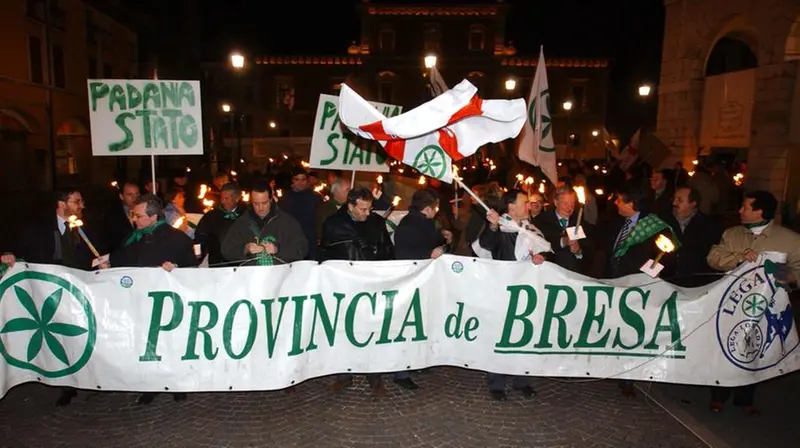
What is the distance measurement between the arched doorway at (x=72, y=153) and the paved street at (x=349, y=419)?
87.9 ft

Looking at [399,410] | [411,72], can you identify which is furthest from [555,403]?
[411,72]

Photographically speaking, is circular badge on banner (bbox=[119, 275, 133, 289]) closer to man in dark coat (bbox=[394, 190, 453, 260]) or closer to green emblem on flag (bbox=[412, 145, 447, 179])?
man in dark coat (bbox=[394, 190, 453, 260])

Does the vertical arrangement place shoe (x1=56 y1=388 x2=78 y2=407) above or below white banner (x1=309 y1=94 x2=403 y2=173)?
below

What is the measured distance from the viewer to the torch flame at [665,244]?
491 centimetres

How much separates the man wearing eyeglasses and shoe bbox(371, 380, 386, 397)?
8.77 feet

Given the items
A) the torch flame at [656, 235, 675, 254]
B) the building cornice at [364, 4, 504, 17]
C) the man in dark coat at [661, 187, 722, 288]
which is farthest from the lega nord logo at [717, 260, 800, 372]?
the building cornice at [364, 4, 504, 17]

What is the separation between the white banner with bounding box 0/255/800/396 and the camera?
462 centimetres

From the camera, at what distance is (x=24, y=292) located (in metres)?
4.53

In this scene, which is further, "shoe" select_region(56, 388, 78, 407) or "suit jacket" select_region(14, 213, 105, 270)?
"suit jacket" select_region(14, 213, 105, 270)

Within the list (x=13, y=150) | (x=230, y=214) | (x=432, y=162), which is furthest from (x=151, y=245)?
(x=13, y=150)

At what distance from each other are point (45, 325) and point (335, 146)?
12.5 ft

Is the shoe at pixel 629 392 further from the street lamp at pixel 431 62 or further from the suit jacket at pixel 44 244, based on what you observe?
the street lamp at pixel 431 62

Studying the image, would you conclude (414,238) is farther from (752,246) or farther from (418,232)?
(752,246)

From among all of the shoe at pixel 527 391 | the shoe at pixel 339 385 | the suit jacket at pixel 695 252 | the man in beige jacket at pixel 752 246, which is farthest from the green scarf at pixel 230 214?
the man in beige jacket at pixel 752 246
